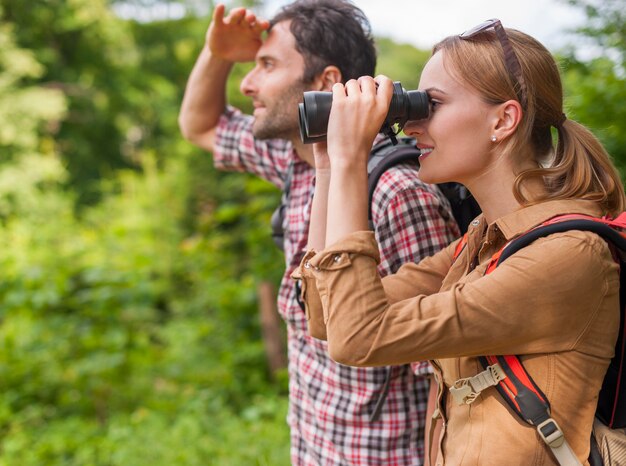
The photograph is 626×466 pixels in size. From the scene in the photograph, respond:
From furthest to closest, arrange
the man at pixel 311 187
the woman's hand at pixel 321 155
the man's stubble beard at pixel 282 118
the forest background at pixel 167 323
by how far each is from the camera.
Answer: the forest background at pixel 167 323
the man's stubble beard at pixel 282 118
the man at pixel 311 187
the woman's hand at pixel 321 155

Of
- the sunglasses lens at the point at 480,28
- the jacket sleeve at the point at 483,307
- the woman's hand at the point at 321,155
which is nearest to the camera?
the jacket sleeve at the point at 483,307

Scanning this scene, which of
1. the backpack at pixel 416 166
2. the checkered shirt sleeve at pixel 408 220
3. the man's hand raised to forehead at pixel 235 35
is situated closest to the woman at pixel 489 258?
the checkered shirt sleeve at pixel 408 220

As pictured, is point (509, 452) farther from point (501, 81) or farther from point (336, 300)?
point (501, 81)

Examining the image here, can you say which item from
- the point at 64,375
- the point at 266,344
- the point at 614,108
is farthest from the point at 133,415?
the point at 614,108

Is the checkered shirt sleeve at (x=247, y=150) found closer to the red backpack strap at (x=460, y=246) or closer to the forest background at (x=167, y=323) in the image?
the forest background at (x=167, y=323)

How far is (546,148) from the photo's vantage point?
130 centimetres

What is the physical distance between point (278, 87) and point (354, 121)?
0.81 m

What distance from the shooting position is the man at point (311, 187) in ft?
5.30

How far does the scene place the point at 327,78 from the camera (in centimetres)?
197

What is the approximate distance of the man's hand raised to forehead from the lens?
2.17 metres

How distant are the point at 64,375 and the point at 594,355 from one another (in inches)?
183

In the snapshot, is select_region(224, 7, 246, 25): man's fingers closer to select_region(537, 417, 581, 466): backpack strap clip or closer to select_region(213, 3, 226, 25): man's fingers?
select_region(213, 3, 226, 25): man's fingers

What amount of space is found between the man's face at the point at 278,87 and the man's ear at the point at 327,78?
0.04 meters

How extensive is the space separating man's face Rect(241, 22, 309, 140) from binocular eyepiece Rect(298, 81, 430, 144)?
0.59 metres
